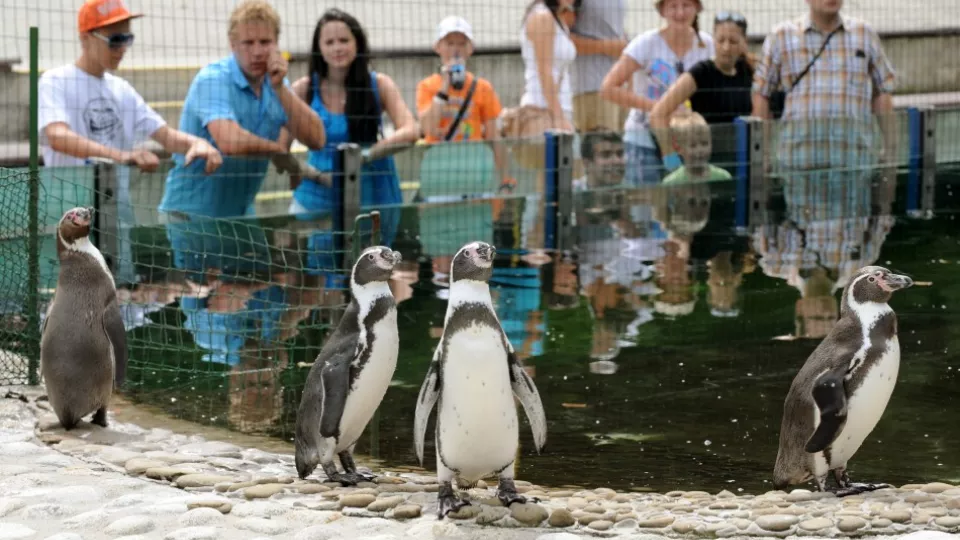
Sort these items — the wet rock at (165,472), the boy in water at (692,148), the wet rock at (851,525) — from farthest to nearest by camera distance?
the boy in water at (692,148)
the wet rock at (165,472)
the wet rock at (851,525)

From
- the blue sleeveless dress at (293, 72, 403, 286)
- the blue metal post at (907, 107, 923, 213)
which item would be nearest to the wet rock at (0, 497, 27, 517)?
the blue sleeveless dress at (293, 72, 403, 286)

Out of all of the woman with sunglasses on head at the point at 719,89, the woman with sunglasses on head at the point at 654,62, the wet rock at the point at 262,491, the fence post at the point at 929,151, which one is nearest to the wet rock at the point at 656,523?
the wet rock at the point at 262,491

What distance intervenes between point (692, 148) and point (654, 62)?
92cm

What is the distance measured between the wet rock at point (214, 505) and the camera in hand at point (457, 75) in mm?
5583

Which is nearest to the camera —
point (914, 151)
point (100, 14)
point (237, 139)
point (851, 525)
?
point (851, 525)

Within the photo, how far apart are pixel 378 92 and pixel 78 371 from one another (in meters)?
3.85

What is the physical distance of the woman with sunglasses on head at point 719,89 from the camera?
11.2 m

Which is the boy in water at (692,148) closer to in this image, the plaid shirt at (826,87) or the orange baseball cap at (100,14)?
the plaid shirt at (826,87)

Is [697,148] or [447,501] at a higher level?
[697,148]

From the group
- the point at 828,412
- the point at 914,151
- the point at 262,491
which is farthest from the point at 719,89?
the point at 262,491

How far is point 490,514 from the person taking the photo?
5078 mm

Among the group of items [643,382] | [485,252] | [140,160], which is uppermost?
[140,160]

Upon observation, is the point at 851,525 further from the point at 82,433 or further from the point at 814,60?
the point at 814,60

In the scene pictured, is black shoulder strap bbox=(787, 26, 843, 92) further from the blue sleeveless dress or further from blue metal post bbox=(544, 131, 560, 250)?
the blue sleeveless dress
